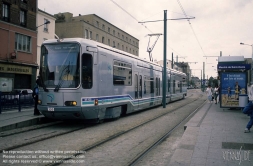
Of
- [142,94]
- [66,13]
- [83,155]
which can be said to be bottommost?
[83,155]

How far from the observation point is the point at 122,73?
11.7m

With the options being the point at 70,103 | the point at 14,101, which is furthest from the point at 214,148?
the point at 14,101

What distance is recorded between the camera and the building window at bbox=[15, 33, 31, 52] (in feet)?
83.4

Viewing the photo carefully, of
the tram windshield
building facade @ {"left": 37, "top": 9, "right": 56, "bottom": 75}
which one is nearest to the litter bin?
the tram windshield

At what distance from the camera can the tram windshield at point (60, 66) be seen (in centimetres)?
875

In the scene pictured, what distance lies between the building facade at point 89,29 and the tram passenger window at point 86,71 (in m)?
32.1

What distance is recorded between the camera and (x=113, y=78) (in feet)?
35.4

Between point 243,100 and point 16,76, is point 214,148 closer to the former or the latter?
point 243,100

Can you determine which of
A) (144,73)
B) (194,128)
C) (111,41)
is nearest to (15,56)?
(144,73)

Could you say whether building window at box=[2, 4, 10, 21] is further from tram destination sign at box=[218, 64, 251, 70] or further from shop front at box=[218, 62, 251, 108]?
shop front at box=[218, 62, 251, 108]

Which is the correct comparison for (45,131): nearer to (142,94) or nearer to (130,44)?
(142,94)

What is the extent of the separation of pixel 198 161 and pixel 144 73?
996 cm

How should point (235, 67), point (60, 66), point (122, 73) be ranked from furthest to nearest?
1. point (235, 67)
2. point (122, 73)
3. point (60, 66)

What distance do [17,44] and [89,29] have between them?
17856 mm
